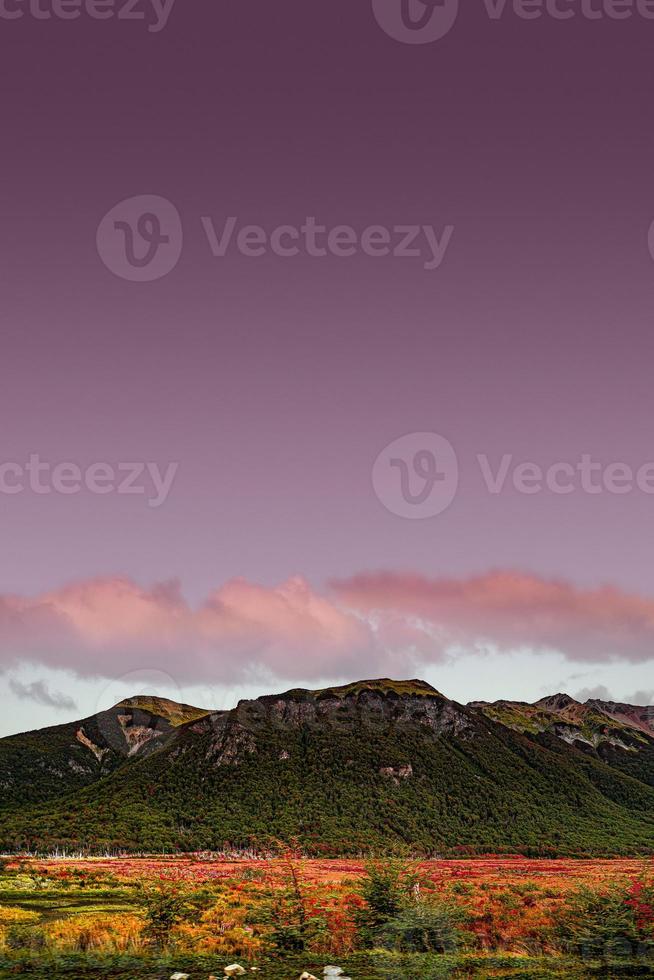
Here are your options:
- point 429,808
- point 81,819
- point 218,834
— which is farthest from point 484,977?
point 429,808

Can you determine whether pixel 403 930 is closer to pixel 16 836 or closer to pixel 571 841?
pixel 16 836

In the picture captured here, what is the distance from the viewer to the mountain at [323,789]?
126 m

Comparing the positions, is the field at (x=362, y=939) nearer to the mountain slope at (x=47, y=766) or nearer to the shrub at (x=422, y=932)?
the shrub at (x=422, y=932)

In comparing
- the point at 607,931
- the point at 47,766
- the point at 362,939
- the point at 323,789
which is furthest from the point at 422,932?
the point at 47,766

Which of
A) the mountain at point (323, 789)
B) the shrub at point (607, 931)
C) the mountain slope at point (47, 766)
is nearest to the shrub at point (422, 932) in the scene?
the shrub at point (607, 931)

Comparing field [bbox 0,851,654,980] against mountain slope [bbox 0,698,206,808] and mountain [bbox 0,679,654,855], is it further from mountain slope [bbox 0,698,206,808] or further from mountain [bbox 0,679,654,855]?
mountain slope [bbox 0,698,206,808]

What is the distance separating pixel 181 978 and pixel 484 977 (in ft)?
29.8

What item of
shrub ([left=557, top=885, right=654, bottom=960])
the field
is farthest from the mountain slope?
shrub ([left=557, top=885, right=654, bottom=960])

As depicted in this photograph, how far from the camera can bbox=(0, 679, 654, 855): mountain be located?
414 ft

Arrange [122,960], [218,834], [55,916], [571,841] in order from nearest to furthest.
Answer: [122,960], [55,916], [218,834], [571,841]

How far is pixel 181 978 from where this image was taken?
20.0 metres

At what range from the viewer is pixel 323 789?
492 feet

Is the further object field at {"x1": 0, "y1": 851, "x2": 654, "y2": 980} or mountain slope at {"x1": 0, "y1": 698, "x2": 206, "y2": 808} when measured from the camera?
mountain slope at {"x1": 0, "y1": 698, "x2": 206, "y2": 808}

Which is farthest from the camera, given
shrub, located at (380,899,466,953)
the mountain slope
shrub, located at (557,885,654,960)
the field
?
the mountain slope
